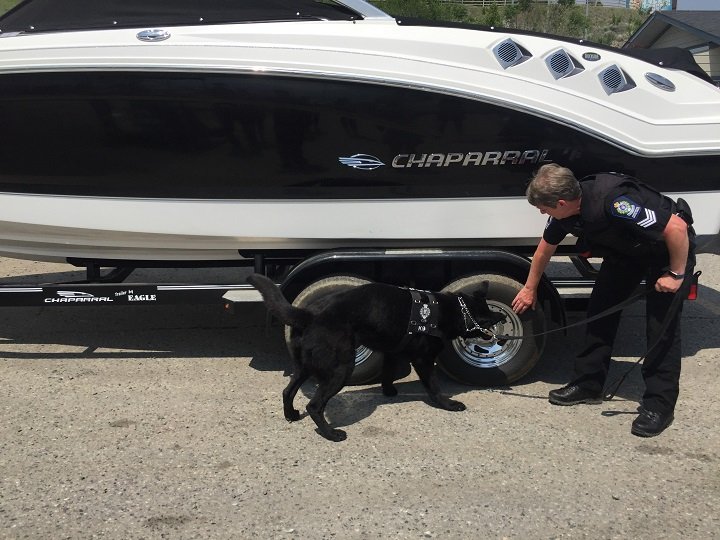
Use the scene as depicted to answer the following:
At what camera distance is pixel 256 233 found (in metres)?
4.20

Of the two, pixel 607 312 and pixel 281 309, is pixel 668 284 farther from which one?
pixel 281 309

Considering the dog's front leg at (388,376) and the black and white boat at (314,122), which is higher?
the black and white boat at (314,122)

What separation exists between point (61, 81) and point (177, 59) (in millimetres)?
704

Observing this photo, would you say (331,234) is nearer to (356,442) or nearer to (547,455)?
(356,442)

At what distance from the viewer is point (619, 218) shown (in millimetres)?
3445

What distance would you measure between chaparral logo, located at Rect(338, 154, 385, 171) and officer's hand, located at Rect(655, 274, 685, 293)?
5.51 ft

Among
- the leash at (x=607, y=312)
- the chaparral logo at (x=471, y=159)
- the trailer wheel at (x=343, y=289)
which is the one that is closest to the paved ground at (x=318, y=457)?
the trailer wheel at (x=343, y=289)

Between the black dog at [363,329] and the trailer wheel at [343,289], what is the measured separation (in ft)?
0.91

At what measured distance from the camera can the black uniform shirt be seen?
3420 mm

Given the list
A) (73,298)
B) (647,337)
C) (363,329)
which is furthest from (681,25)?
(73,298)

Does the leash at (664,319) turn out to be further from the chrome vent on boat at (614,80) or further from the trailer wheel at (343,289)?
the chrome vent on boat at (614,80)

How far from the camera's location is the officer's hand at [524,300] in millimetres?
4000

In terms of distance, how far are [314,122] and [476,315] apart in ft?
4.85

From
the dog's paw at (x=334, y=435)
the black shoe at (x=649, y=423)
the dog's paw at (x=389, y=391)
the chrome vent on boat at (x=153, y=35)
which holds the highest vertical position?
the chrome vent on boat at (x=153, y=35)
